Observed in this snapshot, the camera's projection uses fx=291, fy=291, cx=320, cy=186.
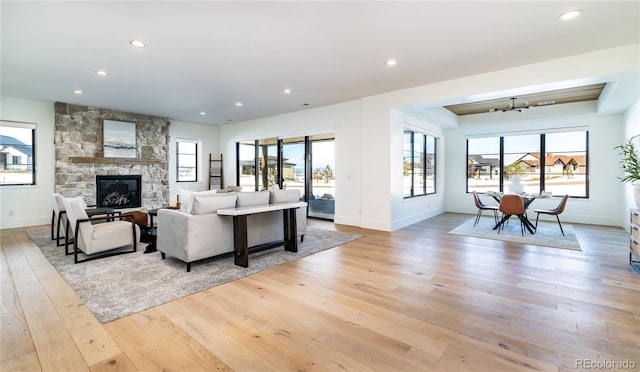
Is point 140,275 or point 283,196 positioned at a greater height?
point 283,196

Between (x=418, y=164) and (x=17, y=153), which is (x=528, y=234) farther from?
(x=17, y=153)

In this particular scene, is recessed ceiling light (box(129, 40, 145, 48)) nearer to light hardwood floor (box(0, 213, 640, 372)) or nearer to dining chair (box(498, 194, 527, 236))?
light hardwood floor (box(0, 213, 640, 372))

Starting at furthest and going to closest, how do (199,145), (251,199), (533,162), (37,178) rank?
1. (199,145)
2. (533,162)
3. (37,178)
4. (251,199)

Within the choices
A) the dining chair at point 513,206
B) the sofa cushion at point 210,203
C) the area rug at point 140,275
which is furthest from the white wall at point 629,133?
the sofa cushion at point 210,203

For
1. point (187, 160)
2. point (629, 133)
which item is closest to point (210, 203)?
point (187, 160)

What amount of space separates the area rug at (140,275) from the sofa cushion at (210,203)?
0.70 m

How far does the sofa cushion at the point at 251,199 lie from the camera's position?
13.1 feet

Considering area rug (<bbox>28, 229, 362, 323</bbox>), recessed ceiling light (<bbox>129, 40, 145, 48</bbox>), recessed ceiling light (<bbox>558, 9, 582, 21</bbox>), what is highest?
recessed ceiling light (<bbox>129, 40, 145, 48</bbox>)

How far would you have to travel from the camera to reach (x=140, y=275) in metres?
3.30

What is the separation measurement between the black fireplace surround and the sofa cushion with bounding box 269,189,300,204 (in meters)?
5.17

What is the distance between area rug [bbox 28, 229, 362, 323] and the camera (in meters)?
2.64

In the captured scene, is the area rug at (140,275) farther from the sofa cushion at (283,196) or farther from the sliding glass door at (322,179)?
the sliding glass door at (322,179)

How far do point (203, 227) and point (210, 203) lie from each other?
310 mm

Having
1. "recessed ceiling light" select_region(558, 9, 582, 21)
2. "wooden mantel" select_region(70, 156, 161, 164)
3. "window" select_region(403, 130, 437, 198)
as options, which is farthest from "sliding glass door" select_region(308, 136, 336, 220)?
"recessed ceiling light" select_region(558, 9, 582, 21)
